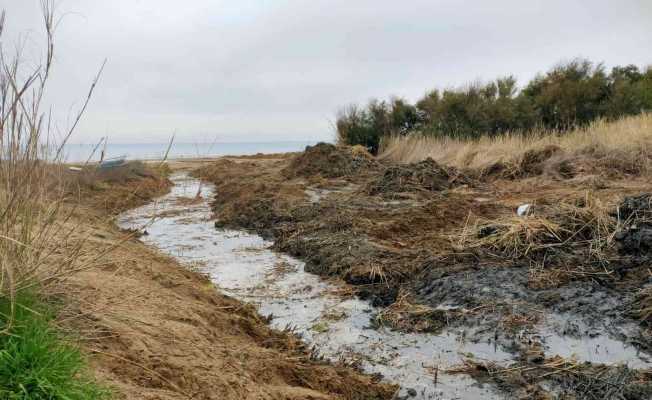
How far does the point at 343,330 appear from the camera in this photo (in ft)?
14.2

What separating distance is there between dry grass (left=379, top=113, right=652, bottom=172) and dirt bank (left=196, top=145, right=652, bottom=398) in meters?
1.24

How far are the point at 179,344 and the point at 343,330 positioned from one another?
5.51 feet

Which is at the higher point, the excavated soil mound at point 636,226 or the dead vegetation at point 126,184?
the dead vegetation at point 126,184

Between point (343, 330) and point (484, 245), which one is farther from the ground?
point (484, 245)

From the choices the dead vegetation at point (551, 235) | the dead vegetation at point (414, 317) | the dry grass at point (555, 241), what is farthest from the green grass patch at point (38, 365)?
the dead vegetation at point (551, 235)

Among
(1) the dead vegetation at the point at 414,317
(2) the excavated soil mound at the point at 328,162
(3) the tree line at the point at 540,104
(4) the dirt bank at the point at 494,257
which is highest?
(3) the tree line at the point at 540,104

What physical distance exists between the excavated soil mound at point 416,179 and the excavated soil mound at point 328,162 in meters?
2.95

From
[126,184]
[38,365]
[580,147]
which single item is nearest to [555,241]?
[38,365]

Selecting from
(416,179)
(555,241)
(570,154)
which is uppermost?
(570,154)

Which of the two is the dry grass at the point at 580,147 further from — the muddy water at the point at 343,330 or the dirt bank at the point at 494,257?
the muddy water at the point at 343,330

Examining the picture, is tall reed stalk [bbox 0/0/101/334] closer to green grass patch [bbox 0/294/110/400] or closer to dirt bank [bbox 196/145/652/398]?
green grass patch [bbox 0/294/110/400]

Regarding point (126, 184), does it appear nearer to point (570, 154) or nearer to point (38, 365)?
point (570, 154)

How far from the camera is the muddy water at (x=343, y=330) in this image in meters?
3.41

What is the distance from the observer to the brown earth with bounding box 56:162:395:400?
2.52 metres
